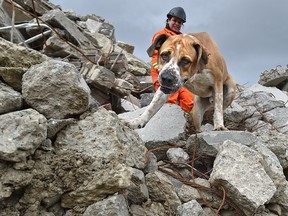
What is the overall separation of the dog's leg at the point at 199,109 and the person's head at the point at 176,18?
214 centimetres

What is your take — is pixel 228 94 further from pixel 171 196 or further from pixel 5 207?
pixel 5 207

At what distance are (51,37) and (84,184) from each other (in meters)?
4.52

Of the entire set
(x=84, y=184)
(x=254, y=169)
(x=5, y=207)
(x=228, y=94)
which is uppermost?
(x=228, y=94)

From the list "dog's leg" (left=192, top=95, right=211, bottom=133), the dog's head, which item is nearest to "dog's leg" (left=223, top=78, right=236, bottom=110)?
"dog's leg" (left=192, top=95, right=211, bottom=133)

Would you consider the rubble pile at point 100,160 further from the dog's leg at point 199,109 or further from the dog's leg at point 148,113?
the dog's leg at point 199,109

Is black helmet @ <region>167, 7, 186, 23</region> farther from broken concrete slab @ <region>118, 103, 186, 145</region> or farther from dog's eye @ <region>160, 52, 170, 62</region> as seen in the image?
dog's eye @ <region>160, 52, 170, 62</region>

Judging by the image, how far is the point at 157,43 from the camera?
5.46 m

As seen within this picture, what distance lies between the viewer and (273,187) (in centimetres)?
395

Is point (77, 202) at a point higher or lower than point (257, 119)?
lower

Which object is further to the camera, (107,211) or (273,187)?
(273,187)

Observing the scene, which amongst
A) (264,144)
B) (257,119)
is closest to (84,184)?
(264,144)

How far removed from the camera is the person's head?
8.06m

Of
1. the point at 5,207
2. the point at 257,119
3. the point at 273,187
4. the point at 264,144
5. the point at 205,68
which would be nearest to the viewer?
the point at 5,207

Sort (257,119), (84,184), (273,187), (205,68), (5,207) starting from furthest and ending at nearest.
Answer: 1. (257,119)
2. (205,68)
3. (273,187)
4. (84,184)
5. (5,207)
